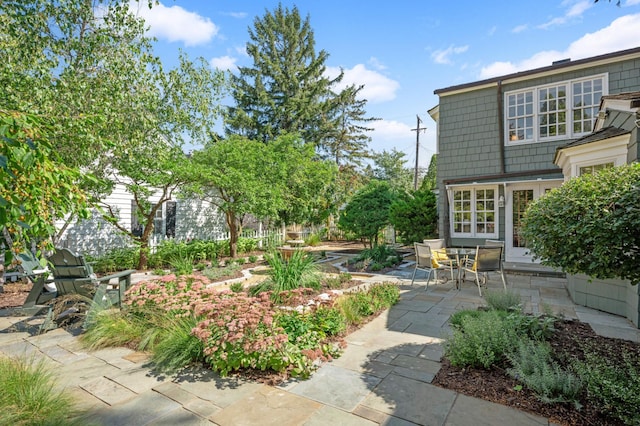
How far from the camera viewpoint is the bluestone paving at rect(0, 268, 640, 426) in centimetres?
233

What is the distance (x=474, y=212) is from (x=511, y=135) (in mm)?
2562

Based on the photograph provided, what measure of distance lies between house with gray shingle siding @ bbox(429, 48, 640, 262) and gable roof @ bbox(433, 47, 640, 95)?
0.07 feet

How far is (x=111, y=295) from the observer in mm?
4766

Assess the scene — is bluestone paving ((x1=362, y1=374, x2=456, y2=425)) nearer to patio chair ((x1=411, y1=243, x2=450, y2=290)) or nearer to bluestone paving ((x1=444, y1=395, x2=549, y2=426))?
bluestone paving ((x1=444, y1=395, x2=549, y2=426))

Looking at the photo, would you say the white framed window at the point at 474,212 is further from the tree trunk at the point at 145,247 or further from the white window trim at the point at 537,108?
the tree trunk at the point at 145,247

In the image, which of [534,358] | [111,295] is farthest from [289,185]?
[534,358]

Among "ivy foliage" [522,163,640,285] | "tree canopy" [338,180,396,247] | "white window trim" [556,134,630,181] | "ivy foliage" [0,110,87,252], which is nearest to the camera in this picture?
"ivy foliage" [0,110,87,252]

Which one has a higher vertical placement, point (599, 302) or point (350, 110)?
point (350, 110)

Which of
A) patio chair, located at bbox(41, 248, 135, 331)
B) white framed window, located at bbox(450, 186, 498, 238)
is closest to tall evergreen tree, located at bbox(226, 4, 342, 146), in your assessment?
white framed window, located at bbox(450, 186, 498, 238)

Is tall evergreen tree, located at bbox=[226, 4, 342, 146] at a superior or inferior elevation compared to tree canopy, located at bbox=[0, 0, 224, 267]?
superior

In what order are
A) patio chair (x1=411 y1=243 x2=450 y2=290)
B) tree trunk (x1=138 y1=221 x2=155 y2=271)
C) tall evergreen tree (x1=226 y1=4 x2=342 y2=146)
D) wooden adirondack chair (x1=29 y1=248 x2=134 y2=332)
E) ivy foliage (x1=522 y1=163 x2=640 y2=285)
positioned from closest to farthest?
ivy foliage (x1=522 y1=163 x2=640 y2=285), wooden adirondack chair (x1=29 y1=248 x2=134 y2=332), patio chair (x1=411 y1=243 x2=450 y2=290), tree trunk (x1=138 y1=221 x2=155 y2=271), tall evergreen tree (x1=226 y1=4 x2=342 y2=146)

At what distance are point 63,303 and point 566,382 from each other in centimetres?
573

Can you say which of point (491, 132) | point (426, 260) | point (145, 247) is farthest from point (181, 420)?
point (491, 132)

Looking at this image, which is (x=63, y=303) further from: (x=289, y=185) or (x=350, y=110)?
(x=350, y=110)
